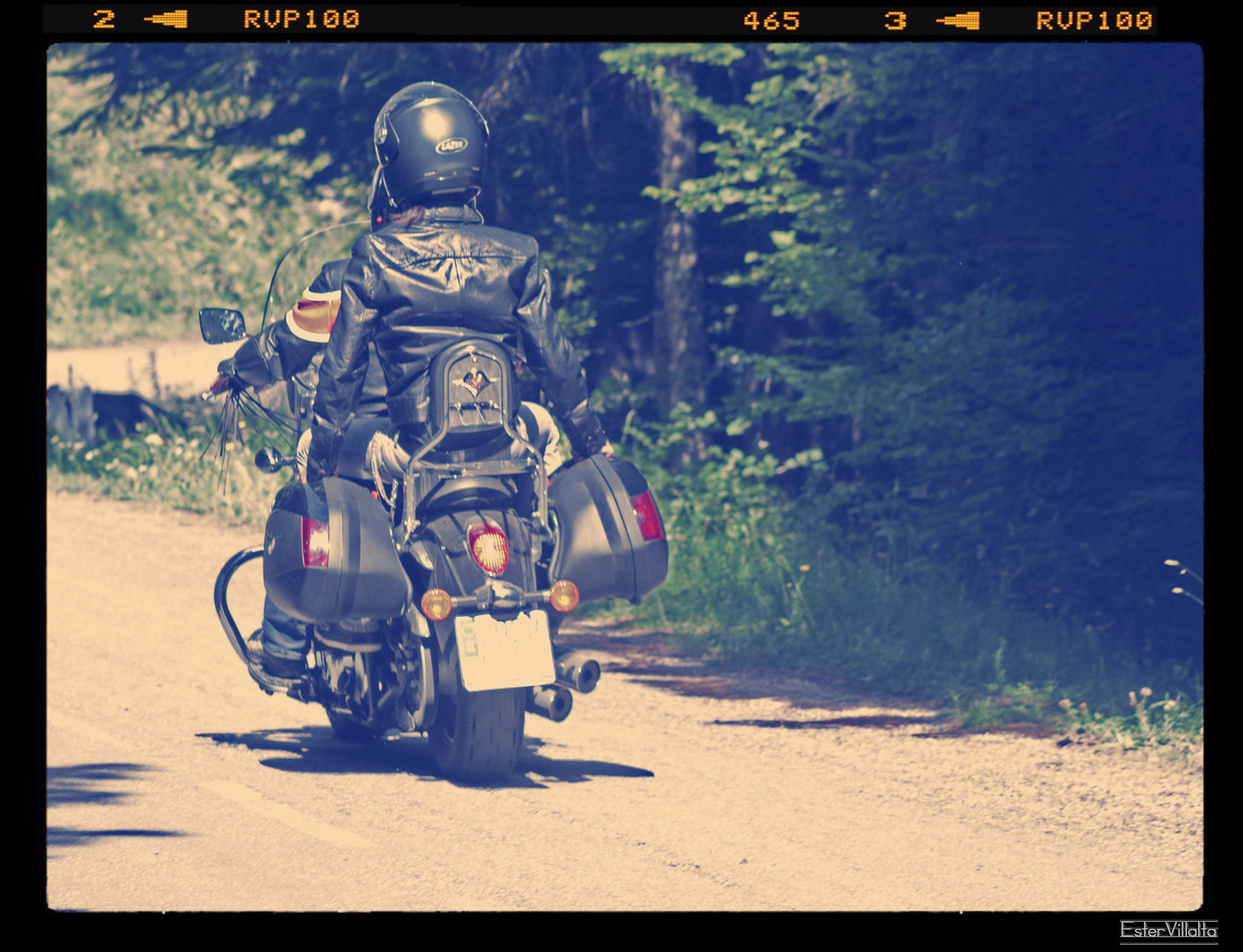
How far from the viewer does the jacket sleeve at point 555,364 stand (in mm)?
6941

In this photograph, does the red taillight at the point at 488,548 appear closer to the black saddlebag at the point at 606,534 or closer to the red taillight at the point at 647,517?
the black saddlebag at the point at 606,534

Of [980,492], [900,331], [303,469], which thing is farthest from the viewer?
[900,331]

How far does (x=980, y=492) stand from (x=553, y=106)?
574 cm

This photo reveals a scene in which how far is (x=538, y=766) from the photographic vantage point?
7559mm

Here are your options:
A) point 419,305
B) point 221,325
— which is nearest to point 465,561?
point 419,305

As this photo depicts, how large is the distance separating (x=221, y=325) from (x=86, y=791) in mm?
2218

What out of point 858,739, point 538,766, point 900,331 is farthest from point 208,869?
point 900,331

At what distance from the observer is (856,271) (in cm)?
1223

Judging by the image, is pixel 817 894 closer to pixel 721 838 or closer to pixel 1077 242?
pixel 721 838

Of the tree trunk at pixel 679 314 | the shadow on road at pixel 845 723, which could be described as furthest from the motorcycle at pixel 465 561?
the tree trunk at pixel 679 314

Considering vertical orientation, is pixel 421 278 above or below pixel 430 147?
below

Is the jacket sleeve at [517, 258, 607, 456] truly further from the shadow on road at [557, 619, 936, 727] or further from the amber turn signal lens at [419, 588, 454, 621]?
the shadow on road at [557, 619, 936, 727]

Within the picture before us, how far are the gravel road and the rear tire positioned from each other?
134 millimetres

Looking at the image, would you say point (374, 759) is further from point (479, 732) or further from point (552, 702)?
point (552, 702)
